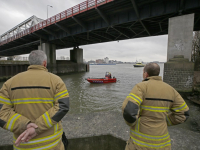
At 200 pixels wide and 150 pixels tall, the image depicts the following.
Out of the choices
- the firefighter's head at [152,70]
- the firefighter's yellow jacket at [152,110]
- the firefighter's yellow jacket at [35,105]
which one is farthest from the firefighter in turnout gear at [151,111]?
the firefighter's yellow jacket at [35,105]

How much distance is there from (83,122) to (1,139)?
2.06 m

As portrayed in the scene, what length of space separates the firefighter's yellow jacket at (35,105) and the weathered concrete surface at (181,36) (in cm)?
1523

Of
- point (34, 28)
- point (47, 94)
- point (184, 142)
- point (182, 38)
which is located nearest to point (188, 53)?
point (182, 38)

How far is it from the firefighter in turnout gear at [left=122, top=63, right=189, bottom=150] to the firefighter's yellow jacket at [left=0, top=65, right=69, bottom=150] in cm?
107

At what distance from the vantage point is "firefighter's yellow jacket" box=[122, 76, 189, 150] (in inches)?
70.2

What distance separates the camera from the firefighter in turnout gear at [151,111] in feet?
5.80

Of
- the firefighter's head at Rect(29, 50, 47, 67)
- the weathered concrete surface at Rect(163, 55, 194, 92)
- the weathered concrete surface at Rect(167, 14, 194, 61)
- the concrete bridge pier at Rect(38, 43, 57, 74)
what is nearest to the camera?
the firefighter's head at Rect(29, 50, 47, 67)

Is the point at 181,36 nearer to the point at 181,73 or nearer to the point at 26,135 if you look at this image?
the point at 181,73

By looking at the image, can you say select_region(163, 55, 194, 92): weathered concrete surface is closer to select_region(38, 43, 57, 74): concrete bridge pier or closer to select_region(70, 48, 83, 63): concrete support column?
select_region(38, 43, 57, 74): concrete bridge pier

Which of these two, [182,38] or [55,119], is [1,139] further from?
[182,38]

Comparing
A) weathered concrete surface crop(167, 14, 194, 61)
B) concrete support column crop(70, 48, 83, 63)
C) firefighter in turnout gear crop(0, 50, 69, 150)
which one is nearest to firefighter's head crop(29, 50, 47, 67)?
firefighter in turnout gear crop(0, 50, 69, 150)

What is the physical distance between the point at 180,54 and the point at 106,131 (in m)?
14.1

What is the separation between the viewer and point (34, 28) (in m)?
28.6

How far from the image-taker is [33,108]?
1.75 meters
